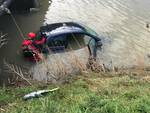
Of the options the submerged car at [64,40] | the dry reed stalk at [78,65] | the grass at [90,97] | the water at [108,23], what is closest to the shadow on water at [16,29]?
the water at [108,23]

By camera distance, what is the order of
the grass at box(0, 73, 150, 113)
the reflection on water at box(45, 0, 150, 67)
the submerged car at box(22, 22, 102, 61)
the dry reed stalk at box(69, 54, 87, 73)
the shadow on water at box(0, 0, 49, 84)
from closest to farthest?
the grass at box(0, 73, 150, 113) < the dry reed stalk at box(69, 54, 87, 73) < the submerged car at box(22, 22, 102, 61) < the shadow on water at box(0, 0, 49, 84) < the reflection on water at box(45, 0, 150, 67)

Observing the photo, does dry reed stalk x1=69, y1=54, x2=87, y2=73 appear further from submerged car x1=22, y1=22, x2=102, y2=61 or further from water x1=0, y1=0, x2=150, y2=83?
water x1=0, y1=0, x2=150, y2=83

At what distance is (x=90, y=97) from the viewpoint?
26.2ft

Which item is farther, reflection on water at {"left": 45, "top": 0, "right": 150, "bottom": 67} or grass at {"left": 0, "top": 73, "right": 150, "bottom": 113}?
reflection on water at {"left": 45, "top": 0, "right": 150, "bottom": 67}

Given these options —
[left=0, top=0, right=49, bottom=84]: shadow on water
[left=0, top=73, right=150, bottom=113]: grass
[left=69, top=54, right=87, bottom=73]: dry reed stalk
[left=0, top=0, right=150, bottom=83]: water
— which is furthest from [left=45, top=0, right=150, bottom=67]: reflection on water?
[left=0, top=73, right=150, bottom=113]: grass

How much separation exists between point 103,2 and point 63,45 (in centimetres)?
604

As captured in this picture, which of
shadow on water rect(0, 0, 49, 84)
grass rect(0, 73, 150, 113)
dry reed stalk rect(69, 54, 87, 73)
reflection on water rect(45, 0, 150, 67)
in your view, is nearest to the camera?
grass rect(0, 73, 150, 113)

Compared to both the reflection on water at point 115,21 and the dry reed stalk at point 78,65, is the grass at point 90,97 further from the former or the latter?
the reflection on water at point 115,21

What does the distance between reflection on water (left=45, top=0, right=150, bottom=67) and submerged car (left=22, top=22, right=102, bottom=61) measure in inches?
24.5

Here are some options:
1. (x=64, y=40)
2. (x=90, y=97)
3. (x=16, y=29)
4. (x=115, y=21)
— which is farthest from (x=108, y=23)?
(x=90, y=97)

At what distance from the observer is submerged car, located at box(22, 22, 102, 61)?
47.4 feet

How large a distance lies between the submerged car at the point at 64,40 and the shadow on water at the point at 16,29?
0.77 meters

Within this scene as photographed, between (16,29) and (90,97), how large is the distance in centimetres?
1047

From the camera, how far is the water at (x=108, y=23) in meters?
14.8
